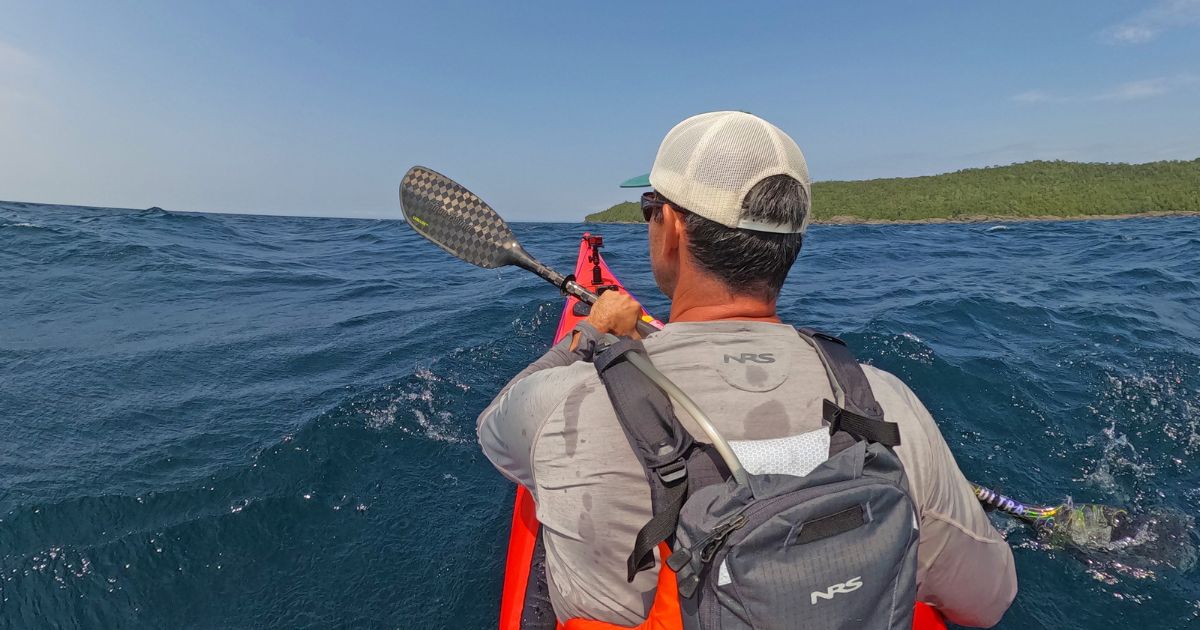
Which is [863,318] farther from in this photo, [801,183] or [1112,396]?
[801,183]

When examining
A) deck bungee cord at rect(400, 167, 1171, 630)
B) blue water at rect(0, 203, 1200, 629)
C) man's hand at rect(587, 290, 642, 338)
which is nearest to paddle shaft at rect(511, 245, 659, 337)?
deck bungee cord at rect(400, 167, 1171, 630)

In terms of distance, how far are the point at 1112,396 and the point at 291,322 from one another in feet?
29.0

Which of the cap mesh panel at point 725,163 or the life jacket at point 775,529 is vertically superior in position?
the cap mesh panel at point 725,163

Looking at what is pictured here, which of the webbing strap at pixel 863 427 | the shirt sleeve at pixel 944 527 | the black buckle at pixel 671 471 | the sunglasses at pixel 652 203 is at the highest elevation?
the sunglasses at pixel 652 203

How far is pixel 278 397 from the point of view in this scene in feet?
15.4

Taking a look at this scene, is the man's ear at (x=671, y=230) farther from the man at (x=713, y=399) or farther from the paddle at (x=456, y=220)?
the paddle at (x=456, y=220)

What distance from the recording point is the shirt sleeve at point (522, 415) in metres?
1.39

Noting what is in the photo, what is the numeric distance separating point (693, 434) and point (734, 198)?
630mm

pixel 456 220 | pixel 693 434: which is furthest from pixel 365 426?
pixel 693 434

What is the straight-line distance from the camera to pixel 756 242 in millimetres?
1492

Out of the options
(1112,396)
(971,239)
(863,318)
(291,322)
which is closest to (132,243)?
(291,322)

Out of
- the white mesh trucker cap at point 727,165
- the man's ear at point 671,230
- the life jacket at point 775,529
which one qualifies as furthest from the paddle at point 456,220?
the life jacket at point 775,529

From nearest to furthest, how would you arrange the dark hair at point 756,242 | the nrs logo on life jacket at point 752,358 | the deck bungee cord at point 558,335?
the nrs logo on life jacket at point 752,358
the dark hair at point 756,242
the deck bungee cord at point 558,335

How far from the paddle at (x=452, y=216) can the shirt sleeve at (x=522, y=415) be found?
240cm
